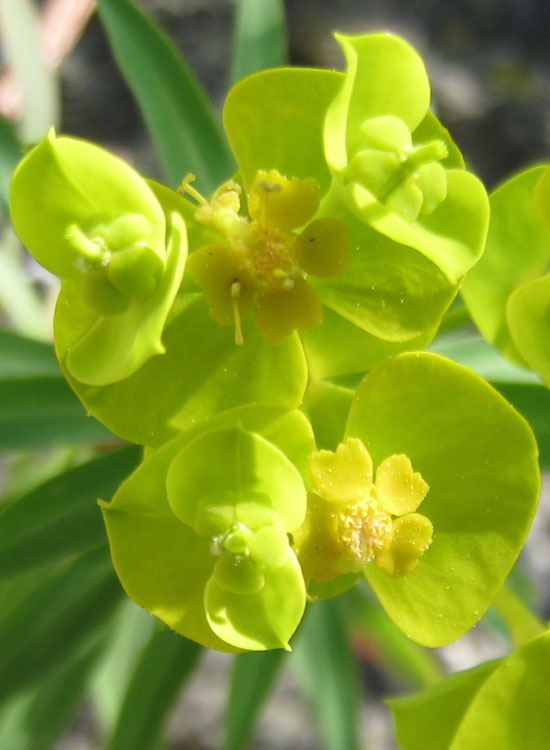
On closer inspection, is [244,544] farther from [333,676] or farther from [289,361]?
[333,676]

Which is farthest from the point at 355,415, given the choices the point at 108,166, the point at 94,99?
the point at 94,99

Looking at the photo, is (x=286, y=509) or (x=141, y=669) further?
(x=141, y=669)

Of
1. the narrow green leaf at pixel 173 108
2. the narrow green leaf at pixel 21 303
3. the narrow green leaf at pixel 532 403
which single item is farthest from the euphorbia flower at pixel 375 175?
the narrow green leaf at pixel 21 303

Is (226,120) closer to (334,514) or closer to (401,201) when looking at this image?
(401,201)

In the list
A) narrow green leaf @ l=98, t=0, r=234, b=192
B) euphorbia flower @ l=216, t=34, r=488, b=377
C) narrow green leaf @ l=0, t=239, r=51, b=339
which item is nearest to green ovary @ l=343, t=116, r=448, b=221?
euphorbia flower @ l=216, t=34, r=488, b=377

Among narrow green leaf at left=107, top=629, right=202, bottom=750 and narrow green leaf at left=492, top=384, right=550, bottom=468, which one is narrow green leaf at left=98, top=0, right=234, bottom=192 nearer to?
narrow green leaf at left=492, top=384, right=550, bottom=468

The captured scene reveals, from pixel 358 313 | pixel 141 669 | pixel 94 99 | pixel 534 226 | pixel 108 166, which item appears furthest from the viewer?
pixel 94 99
